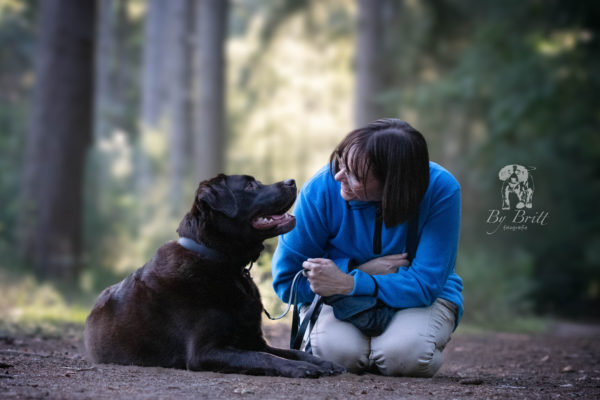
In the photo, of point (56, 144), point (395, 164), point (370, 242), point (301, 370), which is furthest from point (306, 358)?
point (56, 144)

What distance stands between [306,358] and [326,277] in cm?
59

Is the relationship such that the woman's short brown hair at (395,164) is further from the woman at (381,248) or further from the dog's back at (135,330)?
the dog's back at (135,330)

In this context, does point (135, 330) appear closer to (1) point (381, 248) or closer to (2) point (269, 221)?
(2) point (269, 221)

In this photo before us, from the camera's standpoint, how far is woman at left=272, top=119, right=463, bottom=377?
12.5ft

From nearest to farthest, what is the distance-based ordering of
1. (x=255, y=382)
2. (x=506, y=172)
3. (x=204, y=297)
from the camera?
(x=255, y=382), (x=204, y=297), (x=506, y=172)

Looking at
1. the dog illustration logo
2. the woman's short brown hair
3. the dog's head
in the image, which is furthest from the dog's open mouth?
the dog illustration logo

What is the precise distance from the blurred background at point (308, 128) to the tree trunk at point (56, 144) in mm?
22

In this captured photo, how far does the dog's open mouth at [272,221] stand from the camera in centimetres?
405

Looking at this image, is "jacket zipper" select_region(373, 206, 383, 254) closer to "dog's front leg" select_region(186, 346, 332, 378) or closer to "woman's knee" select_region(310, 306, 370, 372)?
"woman's knee" select_region(310, 306, 370, 372)

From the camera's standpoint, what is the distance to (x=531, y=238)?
14797mm

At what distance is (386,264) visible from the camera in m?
4.03

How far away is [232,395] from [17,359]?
168 centimetres

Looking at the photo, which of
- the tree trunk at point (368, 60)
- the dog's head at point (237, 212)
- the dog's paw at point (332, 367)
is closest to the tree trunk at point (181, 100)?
the tree trunk at point (368, 60)

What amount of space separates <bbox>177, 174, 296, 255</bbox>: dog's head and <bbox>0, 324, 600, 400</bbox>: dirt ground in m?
0.84
